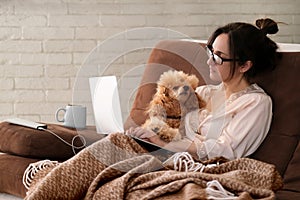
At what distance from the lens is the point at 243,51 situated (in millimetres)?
2518

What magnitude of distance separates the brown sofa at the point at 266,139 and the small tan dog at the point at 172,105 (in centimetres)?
8

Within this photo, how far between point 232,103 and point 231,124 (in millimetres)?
82

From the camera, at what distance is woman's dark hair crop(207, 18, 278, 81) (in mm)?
2516

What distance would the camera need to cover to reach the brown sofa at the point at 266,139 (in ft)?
7.91

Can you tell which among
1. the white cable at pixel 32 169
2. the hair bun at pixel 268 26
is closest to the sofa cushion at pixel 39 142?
the white cable at pixel 32 169

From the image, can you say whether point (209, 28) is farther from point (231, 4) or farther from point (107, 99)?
point (107, 99)

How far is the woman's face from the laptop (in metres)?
0.38

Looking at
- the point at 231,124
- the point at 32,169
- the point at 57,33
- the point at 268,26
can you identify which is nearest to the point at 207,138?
the point at 231,124

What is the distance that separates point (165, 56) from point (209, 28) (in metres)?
1.04

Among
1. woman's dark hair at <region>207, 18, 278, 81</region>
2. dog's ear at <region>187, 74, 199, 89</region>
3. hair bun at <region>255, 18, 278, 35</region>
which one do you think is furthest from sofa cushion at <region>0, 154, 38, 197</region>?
hair bun at <region>255, 18, 278, 35</region>

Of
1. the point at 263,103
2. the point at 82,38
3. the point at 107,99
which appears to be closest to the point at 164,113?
the point at 107,99

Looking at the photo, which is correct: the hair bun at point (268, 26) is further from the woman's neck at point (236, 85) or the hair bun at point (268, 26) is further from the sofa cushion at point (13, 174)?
the sofa cushion at point (13, 174)

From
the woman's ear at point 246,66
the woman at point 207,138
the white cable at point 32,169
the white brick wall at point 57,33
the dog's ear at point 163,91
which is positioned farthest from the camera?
the white brick wall at point 57,33

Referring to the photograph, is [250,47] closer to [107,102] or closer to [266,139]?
[266,139]
